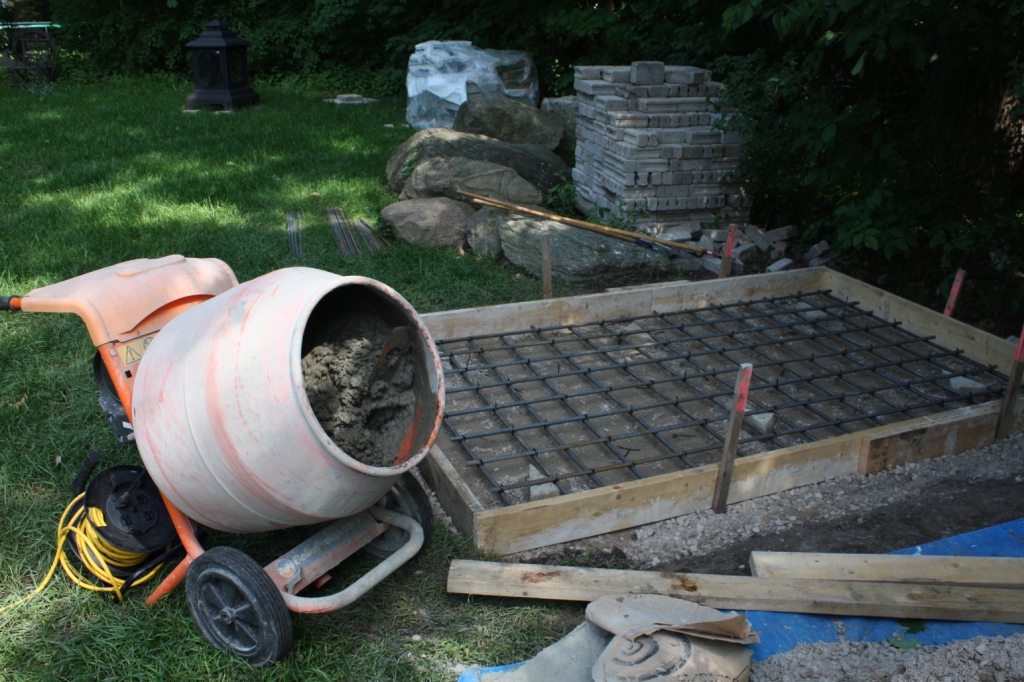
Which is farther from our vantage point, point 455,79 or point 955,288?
point 455,79

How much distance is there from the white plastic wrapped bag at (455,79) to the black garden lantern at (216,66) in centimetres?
247

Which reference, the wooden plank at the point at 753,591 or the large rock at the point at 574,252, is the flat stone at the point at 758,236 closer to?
the large rock at the point at 574,252

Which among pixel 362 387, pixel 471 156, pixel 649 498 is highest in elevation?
pixel 362 387

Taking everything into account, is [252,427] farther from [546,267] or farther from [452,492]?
[546,267]

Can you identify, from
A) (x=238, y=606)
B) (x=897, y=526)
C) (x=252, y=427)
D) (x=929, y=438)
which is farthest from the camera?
(x=929, y=438)

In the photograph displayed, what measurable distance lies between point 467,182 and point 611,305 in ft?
8.27

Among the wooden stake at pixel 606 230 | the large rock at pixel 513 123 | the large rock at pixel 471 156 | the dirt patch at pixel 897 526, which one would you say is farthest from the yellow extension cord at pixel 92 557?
the large rock at pixel 513 123

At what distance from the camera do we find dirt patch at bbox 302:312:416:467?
8.23 feet

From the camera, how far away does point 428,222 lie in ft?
21.7

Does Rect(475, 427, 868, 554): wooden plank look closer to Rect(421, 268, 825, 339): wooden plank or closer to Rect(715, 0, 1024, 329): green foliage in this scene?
Rect(715, 0, 1024, 329): green foliage

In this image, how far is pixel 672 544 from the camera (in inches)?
131

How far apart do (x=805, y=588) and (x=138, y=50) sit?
1472 cm

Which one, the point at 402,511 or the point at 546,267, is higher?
the point at 546,267

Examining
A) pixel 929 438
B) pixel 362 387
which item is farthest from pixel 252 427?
pixel 929 438
